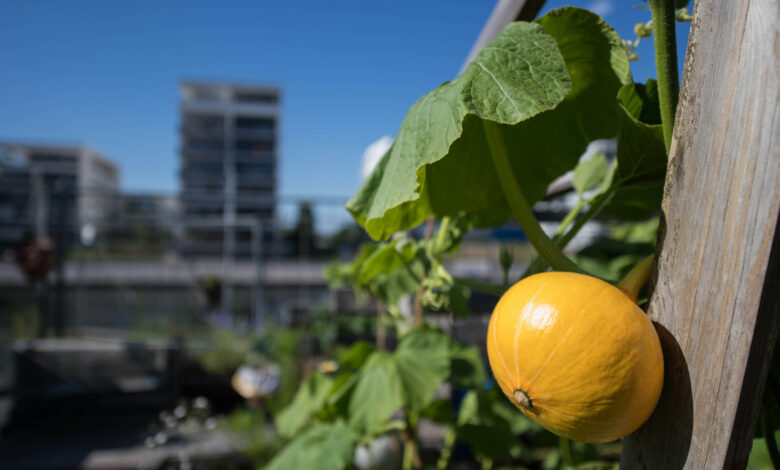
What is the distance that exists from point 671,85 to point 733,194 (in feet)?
0.42

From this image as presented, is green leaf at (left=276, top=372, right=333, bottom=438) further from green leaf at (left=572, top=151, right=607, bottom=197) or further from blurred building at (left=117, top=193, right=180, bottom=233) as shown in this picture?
blurred building at (left=117, top=193, right=180, bottom=233)

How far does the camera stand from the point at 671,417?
35 cm

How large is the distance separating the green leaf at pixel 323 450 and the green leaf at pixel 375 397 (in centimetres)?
8

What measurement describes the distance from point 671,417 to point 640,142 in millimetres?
258

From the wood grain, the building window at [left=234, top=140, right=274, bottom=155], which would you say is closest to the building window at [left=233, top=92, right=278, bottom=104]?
the building window at [left=234, top=140, right=274, bottom=155]

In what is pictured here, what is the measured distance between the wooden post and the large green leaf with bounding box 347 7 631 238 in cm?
11

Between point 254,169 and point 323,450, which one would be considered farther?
point 254,169

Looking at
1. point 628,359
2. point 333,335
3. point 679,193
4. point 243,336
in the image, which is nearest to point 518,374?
point 628,359

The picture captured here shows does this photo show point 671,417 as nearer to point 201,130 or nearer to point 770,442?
point 770,442

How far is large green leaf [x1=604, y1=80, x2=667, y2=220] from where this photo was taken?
46 cm

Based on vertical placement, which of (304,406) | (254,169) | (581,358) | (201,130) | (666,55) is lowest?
(304,406)

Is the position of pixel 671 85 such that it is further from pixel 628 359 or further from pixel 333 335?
pixel 333 335

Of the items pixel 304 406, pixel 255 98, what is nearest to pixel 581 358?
pixel 304 406

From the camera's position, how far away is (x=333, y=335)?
4668 millimetres
